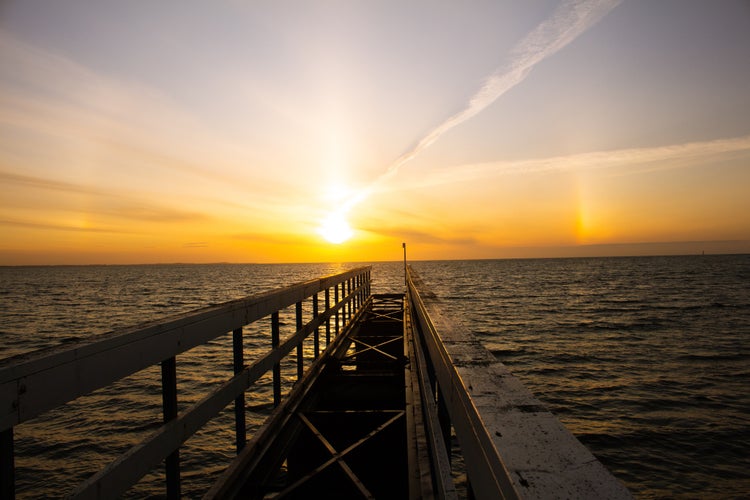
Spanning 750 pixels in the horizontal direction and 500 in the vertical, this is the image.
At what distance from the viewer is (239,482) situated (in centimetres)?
307

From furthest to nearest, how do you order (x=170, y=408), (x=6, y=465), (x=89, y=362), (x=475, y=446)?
(x=170, y=408) < (x=89, y=362) < (x=6, y=465) < (x=475, y=446)

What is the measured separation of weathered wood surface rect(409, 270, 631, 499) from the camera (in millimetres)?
880

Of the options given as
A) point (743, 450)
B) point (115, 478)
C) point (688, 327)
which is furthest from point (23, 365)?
point (688, 327)

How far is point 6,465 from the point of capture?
4.55 feet

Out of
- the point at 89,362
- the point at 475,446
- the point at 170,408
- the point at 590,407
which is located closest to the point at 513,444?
the point at 475,446

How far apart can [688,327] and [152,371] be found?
101ft

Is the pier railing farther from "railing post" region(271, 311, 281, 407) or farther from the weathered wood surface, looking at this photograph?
the weathered wood surface

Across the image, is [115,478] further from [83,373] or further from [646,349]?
[646,349]

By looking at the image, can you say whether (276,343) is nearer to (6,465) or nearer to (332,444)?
(332,444)

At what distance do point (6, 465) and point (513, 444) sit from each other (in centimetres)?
172

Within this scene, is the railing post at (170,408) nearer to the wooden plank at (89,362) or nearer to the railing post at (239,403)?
the wooden plank at (89,362)

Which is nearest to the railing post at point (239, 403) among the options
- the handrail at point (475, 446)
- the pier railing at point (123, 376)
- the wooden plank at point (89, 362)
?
the pier railing at point (123, 376)

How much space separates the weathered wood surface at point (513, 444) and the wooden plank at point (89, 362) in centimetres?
145

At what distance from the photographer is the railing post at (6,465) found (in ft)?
4.45
